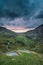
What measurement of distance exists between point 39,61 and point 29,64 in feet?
17.3

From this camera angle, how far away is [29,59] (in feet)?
186

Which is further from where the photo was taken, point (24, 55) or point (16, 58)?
point (24, 55)

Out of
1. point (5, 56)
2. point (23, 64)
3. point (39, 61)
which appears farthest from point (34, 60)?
point (5, 56)

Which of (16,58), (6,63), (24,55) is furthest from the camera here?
(24,55)

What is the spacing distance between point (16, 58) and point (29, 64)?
5.26m

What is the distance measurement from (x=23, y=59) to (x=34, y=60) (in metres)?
3.65

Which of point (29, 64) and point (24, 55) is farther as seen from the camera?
point (24, 55)

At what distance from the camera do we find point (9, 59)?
54250mm

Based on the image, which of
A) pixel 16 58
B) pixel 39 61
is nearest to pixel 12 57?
pixel 16 58

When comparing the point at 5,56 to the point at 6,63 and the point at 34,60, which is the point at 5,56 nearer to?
the point at 6,63

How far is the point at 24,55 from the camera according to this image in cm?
6025

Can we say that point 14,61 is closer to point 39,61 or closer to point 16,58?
point 16,58

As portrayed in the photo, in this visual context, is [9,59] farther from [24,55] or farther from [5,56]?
[24,55]

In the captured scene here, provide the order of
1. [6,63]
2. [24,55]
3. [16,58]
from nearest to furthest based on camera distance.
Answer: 1. [6,63]
2. [16,58]
3. [24,55]
